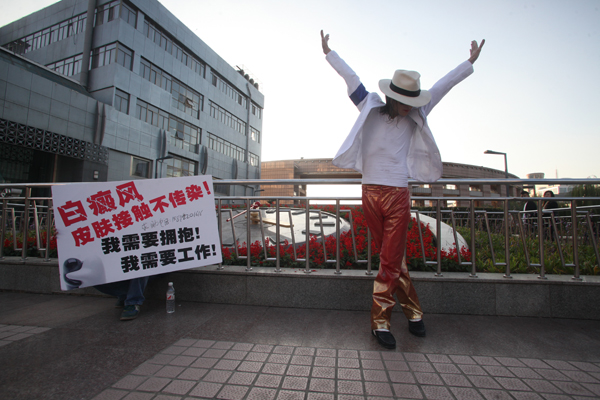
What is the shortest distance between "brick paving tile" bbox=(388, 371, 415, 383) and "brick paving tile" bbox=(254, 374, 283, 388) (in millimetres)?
733

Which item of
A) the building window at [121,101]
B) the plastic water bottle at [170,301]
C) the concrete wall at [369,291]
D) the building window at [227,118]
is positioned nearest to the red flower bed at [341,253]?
the concrete wall at [369,291]

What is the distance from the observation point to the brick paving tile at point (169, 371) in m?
2.08

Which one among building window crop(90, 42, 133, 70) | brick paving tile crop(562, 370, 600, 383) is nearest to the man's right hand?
brick paving tile crop(562, 370, 600, 383)

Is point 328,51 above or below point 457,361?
above

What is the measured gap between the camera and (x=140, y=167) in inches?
963

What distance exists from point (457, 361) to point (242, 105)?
43.0 m

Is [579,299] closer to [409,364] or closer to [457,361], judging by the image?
[457,361]

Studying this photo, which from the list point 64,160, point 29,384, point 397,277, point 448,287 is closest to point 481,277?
point 448,287

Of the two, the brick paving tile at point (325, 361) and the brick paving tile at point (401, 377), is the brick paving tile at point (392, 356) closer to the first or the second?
the brick paving tile at point (401, 377)

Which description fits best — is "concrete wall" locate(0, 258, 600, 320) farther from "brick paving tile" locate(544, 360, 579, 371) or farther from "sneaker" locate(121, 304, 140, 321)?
"brick paving tile" locate(544, 360, 579, 371)

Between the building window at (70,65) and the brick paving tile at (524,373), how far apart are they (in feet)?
99.1

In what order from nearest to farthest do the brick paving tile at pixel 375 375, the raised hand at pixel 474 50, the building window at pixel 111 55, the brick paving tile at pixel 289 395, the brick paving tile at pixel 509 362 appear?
the brick paving tile at pixel 289 395 < the brick paving tile at pixel 375 375 < the brick paving tile at pixel 509 362 < the raised hand at pixel 474 50 < the building window at pixel 111 55

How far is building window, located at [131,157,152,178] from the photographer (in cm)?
2371

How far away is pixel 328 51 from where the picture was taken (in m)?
2.98
